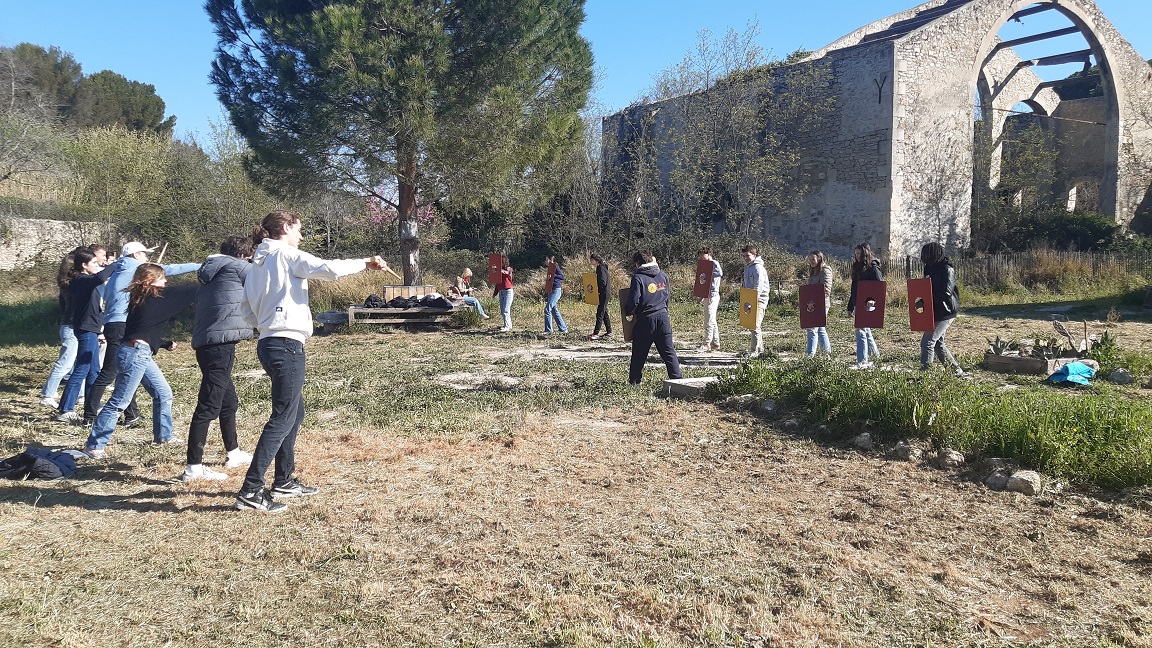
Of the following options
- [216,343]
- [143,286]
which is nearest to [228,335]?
[216,343]

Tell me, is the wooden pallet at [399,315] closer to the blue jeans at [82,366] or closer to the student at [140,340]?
the blue jeans at [82,366]

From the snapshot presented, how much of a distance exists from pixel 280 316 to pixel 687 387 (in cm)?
470

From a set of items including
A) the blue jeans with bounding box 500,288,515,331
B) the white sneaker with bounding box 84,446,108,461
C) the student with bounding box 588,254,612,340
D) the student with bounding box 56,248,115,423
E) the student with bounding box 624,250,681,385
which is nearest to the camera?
the white sneaker with bounding box 84,446,108,461

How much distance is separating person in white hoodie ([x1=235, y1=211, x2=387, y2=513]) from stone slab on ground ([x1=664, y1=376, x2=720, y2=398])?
14.4 feet

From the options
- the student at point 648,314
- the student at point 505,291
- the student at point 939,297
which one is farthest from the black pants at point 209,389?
the student at point 505,291

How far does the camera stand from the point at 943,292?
885 centimetres

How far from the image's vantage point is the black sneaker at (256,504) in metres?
4.61

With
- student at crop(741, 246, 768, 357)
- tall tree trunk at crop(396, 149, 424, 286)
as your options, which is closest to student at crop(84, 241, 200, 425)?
student at crop(741, 246, 768, 357)

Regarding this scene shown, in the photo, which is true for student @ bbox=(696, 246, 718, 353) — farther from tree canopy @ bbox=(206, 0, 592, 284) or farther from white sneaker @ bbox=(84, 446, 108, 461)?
white sneaker @ bbox=(84, 446, 108, 461)

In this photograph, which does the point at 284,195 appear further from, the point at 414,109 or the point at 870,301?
the point at 870,301

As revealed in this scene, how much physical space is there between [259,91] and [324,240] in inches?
446

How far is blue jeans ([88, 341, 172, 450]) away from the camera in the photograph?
583 cm

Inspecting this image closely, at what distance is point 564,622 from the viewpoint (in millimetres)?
3215

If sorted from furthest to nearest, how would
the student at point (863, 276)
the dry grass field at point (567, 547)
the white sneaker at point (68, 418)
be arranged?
1. the student at point (863, 276)
2. the white sneaker at point (68, 418)
3. the dry grass field at point (567, 547)
